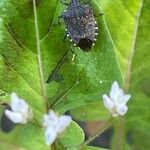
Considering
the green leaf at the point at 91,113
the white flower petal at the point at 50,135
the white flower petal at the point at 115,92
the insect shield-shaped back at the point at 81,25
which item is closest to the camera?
the white flower petal at the point at 50,135

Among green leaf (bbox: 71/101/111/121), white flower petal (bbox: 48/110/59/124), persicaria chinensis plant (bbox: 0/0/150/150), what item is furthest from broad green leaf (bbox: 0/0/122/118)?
green leaf (bbox: 71/101/111/121)

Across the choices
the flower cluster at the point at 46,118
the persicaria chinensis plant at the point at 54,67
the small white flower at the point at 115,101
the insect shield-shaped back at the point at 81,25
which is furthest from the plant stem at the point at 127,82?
the flower cluster at the point at 46,118

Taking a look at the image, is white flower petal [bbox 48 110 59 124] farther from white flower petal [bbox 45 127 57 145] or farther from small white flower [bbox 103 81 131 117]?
small white flower [bbox 103 81 131 117]

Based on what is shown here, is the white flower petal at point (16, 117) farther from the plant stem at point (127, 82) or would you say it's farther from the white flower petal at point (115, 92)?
the plant stem at point (127, 82)

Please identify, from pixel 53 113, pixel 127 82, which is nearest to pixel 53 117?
pixel 53 113

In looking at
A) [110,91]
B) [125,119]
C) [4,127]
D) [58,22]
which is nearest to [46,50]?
[58,22]

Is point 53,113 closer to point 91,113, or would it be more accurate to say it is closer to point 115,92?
point 115,92
